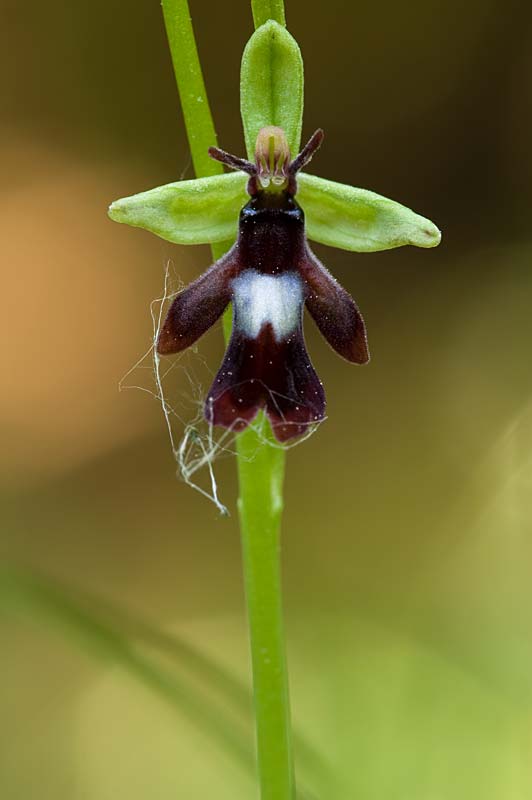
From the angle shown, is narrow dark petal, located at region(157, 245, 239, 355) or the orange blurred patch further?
the orange blurred patch

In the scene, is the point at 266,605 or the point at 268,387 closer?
the point at 268,387

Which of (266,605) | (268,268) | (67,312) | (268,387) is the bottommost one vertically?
(266,605)

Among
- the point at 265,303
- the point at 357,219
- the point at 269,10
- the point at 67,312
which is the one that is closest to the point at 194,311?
the point at 265,303

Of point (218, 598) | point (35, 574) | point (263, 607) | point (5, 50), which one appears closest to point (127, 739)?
point (218, 598)

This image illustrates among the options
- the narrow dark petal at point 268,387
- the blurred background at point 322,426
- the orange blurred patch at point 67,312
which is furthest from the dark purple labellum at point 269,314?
the orange blurred patch at point 67,312

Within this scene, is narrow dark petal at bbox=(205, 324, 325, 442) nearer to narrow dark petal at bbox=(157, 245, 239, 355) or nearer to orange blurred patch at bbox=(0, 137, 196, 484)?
narrow dark petal at bbox=(157, 245, 239, 355)

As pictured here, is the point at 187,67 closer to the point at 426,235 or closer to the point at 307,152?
the point at 307,152

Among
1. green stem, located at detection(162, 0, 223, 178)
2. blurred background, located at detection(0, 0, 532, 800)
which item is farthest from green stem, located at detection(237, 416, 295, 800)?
blurred background, located at detection(0, 0, 532, 800)
